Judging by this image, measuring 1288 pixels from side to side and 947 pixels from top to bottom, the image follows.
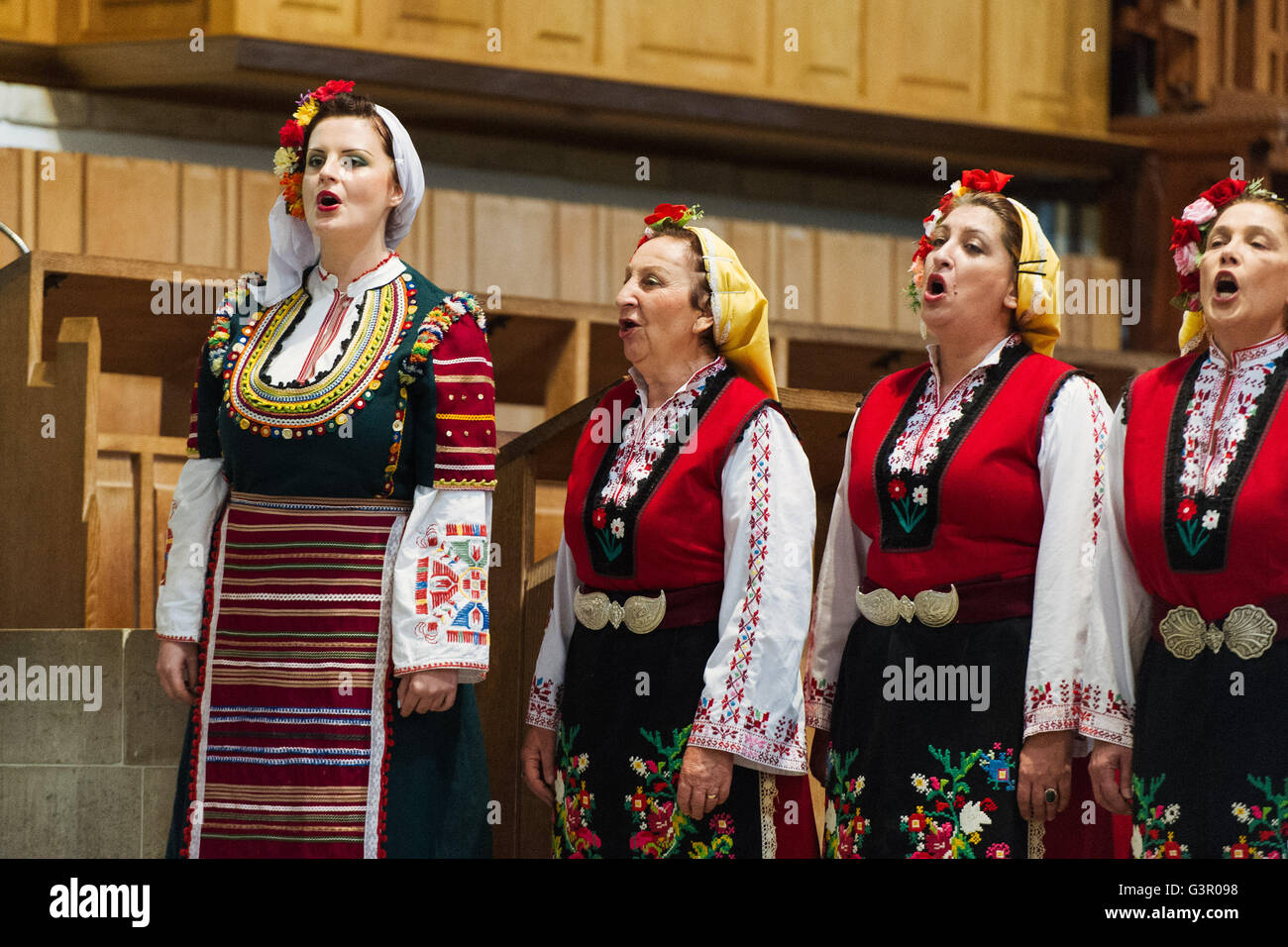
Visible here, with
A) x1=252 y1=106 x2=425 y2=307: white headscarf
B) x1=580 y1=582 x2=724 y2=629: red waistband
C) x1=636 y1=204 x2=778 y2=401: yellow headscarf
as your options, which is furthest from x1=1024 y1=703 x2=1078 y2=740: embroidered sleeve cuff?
x1=252 y1=106 x2=425 y2=307: white headscarf

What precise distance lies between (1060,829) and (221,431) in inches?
54.5

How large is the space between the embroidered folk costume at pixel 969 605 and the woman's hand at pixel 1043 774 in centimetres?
2

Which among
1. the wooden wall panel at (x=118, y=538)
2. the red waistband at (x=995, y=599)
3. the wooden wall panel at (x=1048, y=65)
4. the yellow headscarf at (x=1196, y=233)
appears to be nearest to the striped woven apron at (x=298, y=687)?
the red waistband at (x=995, y=599)

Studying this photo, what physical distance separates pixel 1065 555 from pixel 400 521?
3.23ft

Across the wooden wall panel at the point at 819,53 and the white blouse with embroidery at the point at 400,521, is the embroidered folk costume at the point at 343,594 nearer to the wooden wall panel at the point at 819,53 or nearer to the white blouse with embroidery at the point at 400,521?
the white blouse with embroidery at the point at 400,521

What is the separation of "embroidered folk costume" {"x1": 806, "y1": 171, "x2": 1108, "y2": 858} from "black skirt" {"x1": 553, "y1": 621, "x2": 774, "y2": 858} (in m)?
0.16

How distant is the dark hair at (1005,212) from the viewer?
2.77 metres

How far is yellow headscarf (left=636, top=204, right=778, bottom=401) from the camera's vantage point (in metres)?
2.90

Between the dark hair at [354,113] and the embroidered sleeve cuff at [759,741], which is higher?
the dark hair at [354,113]

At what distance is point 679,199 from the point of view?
6688 millimetres

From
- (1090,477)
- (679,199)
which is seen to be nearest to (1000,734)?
(1090,477)

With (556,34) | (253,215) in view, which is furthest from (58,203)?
(556,34)
